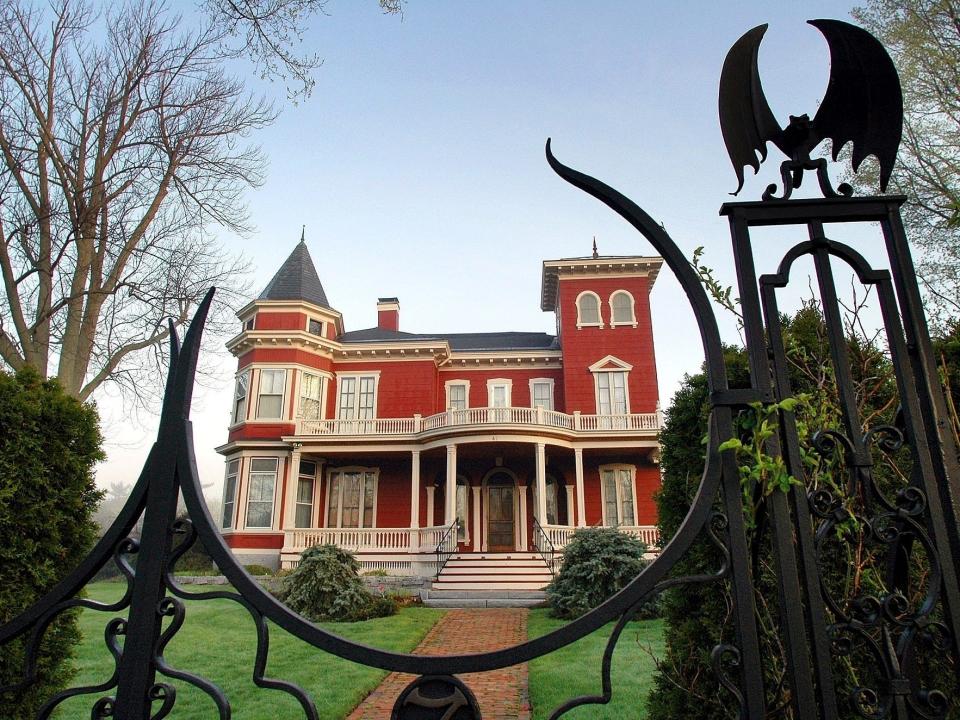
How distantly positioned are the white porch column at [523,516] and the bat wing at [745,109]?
63.3ft

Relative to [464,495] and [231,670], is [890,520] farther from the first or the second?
[464,495]

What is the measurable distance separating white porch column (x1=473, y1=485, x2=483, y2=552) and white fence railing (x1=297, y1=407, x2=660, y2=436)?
293 cm

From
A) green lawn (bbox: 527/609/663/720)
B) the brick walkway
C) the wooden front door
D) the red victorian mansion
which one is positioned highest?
the red victorian mansion

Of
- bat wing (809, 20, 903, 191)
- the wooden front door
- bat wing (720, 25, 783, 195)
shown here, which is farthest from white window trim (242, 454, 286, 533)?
bat wing (809, 20, 903, 191)

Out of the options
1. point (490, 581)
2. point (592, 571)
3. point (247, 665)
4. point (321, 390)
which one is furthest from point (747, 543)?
point (321, 390)

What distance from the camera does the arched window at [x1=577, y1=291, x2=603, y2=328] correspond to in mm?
21891

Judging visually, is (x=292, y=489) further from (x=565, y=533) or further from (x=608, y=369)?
(x=608, y=369)

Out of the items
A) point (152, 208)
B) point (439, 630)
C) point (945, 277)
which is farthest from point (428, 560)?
point (945, 277)

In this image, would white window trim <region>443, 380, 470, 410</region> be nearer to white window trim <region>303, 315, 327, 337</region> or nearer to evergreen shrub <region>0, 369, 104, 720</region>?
white window trim <region>303, 315, 327, 337</region>

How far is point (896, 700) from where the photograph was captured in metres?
1.21

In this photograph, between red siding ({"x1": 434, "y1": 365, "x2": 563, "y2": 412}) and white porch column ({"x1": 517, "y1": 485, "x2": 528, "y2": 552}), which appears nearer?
white porch column ({"x1": 517, "y1": 485, "x2": 528, "y2": 552})

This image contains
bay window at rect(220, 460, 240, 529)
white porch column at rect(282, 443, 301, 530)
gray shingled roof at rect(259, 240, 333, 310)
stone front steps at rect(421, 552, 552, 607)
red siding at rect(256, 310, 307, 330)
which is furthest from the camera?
gray shingled roof at rect(259, 240, 333, 310)

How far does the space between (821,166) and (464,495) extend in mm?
19989

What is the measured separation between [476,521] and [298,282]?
11.2 metres
